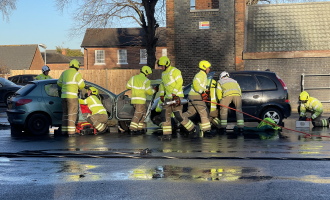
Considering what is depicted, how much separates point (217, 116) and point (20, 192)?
7214 millimetres

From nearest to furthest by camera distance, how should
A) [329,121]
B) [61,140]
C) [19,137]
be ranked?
[61,140], [19,137], [329,121]

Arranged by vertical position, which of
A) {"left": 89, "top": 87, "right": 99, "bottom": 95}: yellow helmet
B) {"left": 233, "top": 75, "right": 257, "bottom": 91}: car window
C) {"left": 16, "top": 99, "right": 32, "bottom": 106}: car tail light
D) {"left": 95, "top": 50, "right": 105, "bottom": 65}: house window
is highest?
{"left": 95, "top": 50, "right": 105, "bottom": 65}: house window

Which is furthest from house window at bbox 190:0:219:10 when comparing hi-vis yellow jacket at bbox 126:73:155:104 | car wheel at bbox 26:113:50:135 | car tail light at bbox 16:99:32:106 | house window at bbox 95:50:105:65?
house window at bbox 95:50:105:65

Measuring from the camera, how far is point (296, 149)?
27.1 feet

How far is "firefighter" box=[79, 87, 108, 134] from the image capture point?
11102mm

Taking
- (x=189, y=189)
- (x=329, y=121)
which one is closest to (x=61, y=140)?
(x=189, y=189)

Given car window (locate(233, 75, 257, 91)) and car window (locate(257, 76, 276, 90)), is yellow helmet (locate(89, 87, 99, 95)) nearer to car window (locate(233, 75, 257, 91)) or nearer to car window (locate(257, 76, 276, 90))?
car window (locate(233, 75, 257, 91))

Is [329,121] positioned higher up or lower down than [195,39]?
lower down

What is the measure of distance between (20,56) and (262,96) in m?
55.9

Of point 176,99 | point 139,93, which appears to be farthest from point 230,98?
point 139,93

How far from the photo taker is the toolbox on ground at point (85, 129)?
439 inches

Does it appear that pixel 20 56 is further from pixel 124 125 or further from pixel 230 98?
pixel 230 98

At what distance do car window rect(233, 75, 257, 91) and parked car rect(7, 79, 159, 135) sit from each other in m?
3.23

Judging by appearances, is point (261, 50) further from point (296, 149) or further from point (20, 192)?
point (20, 192)
